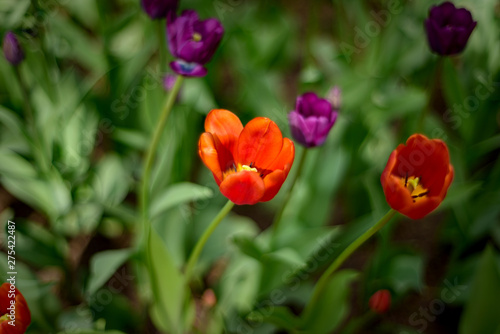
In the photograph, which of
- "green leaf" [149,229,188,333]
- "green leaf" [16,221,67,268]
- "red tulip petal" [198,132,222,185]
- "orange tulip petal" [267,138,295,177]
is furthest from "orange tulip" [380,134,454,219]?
"green leaf" [16,221,67,268]

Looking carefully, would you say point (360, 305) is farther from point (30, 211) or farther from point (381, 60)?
point (30, 211)

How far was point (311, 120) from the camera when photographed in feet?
2.91

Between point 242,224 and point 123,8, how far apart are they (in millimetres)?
1059

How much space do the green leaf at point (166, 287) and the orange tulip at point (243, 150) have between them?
280 millimetres

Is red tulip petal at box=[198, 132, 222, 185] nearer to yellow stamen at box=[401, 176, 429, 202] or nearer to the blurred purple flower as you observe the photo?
yellow stamen at box=[401, 176, 429, 202]

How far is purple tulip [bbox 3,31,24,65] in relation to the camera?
1.00 metres

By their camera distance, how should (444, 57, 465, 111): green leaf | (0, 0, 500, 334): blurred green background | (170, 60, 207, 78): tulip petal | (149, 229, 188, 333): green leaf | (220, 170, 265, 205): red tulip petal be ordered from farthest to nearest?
(444, 57, 465, 111): green leaf, (0, 0, 500, 334): blurred green background, (149, 229, 188, 333): green leaf, (170, 60, 207, 78): tulip petal, (220, 170, 265, 205): red tulip petal

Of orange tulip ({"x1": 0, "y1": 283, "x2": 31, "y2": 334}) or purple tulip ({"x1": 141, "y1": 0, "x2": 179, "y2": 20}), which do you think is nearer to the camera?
orange tulip ({"x1": 0, "y1": 283, "x2": 31, "y2": 334})

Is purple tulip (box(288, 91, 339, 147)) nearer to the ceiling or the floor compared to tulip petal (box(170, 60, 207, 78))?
nearer to the floor

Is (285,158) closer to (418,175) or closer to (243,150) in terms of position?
(243,150)

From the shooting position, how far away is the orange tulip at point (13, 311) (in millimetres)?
789

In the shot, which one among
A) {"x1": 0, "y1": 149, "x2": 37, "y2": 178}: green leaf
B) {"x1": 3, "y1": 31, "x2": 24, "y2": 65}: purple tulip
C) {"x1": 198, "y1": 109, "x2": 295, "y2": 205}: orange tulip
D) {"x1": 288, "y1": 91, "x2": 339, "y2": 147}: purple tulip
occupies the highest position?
{"x1": 198, "y1": 109, "x2": 295, "y2": 205}: orange tulip

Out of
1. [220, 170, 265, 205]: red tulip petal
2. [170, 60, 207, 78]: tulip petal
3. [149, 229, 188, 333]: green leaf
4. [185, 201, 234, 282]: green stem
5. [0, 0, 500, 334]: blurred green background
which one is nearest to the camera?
[220, 170, 265, 205]: red tulip petal

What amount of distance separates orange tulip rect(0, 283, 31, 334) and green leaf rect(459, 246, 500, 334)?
878mm
